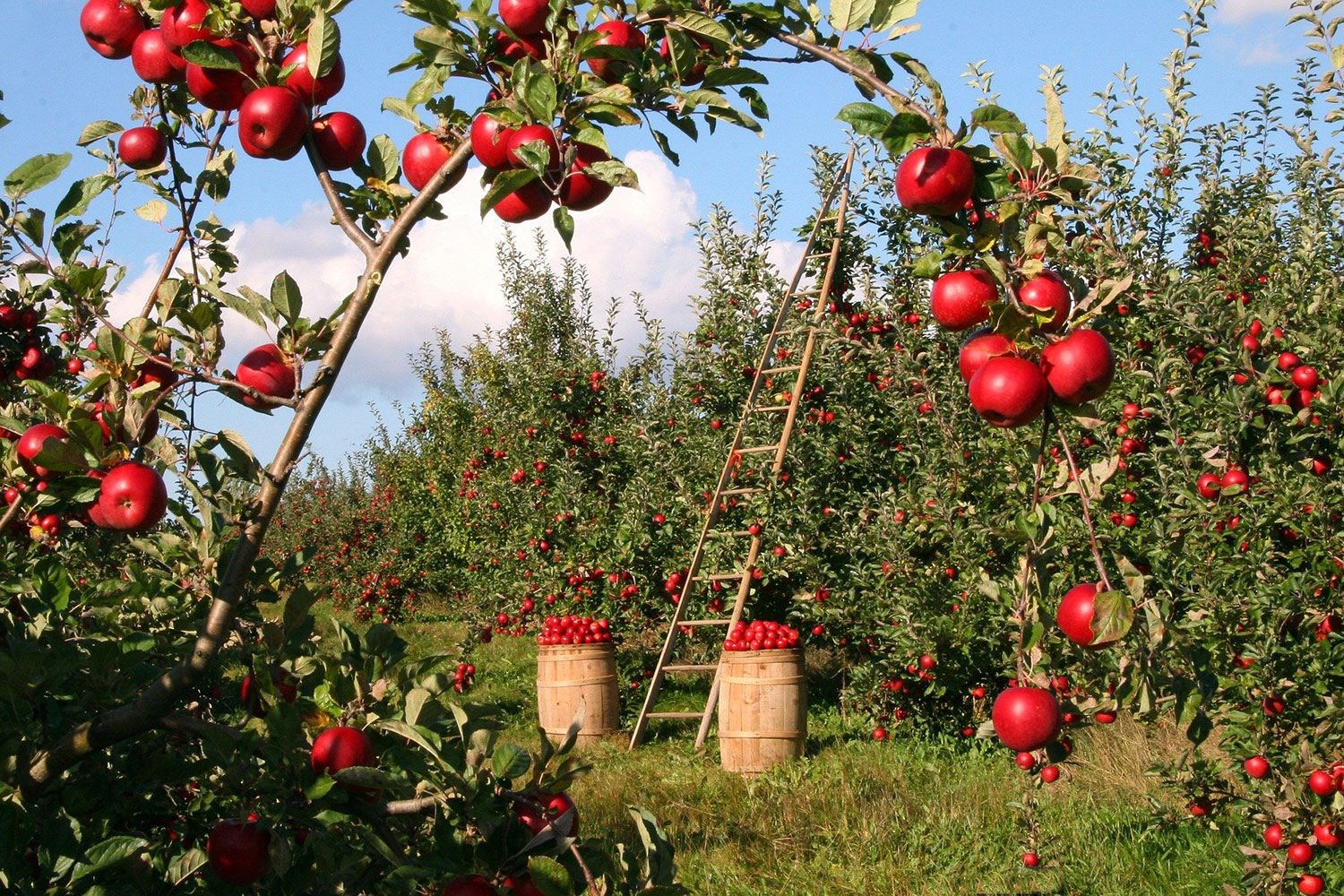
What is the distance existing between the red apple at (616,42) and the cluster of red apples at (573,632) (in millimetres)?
6049

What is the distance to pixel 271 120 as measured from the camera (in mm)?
1145

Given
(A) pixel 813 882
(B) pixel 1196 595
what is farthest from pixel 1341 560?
(A) pixel 813 882

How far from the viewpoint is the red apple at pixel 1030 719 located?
1319mm

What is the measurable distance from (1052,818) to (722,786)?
1.72 metres

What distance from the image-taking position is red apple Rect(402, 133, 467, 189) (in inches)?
48.3

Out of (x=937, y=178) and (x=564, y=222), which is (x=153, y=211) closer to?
(x=564, y=222)

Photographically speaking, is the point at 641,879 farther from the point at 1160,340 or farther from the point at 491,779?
the point at 1160,340

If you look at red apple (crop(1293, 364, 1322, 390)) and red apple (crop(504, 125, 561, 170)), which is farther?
red apple (crop(1293, 364, 1322, 390))

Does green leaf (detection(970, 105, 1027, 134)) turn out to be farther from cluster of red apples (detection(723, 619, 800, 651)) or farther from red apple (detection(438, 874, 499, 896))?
cluster of red apples (detection(723, 619, 800, 651))

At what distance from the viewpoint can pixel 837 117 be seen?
44.9 inches

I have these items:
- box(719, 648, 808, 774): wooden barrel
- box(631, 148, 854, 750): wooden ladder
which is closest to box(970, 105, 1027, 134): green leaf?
box(719, 648, 808, 774): wooden barrel

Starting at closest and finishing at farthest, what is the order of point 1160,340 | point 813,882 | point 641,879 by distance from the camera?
point 641,879, point 813,882, point 1160,340

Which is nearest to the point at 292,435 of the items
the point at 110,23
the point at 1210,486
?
the point at 110,23

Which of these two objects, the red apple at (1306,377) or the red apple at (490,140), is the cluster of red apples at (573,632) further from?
the red apple at (490,140)
